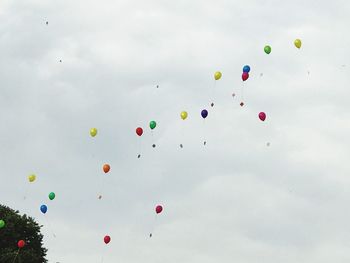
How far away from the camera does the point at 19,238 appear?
146 feet

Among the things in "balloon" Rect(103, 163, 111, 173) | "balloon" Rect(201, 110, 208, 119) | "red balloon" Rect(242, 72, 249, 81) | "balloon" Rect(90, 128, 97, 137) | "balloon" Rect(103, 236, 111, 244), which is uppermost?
"red balloon" Rect(242, 72, 249, 81)

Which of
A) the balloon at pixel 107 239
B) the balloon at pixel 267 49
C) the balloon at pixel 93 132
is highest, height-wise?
the balloon at pixel 267 49

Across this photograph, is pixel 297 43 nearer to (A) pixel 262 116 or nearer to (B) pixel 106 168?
(A) pixel 262 116

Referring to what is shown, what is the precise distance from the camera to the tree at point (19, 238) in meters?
42.4

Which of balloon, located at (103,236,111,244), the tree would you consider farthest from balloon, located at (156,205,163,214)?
the tree

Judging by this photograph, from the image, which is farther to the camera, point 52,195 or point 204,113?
point 52,195

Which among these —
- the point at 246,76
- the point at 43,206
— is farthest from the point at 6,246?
the point at 246,76

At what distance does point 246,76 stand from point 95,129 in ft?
24.4

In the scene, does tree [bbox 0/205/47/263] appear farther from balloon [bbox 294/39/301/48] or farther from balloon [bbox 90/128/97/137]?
balloon [bbox 294/39/301/48]

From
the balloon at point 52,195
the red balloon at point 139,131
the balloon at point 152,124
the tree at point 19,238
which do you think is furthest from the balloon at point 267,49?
the tree at point 19,238

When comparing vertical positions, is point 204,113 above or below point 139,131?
above

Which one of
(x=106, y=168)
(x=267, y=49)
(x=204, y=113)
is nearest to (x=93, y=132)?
(x=106, y=168)

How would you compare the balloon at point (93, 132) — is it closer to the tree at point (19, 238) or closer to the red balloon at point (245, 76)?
the red balloon at point (245, 76)

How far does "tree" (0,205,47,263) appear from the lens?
139 ft
